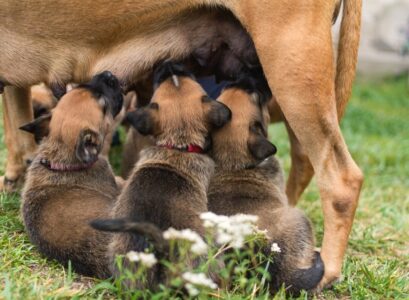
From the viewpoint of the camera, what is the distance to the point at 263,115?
173 inches

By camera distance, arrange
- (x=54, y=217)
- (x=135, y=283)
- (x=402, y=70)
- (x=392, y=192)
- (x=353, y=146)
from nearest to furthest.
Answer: (x=135, y=283), (x=54, y=217), (x=392, y=192), (x=353, y=146), (x=402, y=70)

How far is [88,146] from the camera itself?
4023 mm

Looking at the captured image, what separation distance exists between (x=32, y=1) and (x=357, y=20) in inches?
78.6

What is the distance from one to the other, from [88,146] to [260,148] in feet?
3.16

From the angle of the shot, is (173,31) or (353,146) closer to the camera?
(173,31)

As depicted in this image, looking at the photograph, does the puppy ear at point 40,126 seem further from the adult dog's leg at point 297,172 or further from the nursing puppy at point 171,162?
the adult dog's leg at point 297,172

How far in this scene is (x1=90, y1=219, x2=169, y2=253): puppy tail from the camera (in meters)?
3.04

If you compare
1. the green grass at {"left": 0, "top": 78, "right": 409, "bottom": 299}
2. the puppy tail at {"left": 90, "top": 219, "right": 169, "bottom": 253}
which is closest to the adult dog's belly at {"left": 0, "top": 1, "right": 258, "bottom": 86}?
the green grass at {"left": 0, "top": 78, "right": 409, "bottom": 299}

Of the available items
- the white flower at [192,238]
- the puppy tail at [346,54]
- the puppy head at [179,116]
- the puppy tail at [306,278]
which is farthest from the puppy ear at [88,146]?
the puppy tail at [346,54]

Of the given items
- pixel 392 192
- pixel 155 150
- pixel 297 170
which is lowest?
pixel 392 192

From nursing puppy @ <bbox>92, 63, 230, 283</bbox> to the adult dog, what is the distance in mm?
292

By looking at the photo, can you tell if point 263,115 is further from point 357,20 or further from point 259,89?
point 357,20

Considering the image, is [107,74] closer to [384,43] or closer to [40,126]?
[40,126]

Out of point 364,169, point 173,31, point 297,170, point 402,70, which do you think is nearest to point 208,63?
point 173,31
